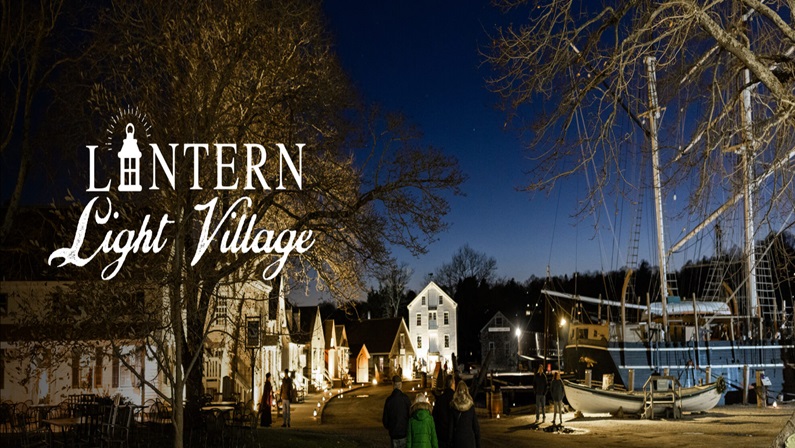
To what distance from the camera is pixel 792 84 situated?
10.4 meters

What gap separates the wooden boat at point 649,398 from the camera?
29734mm

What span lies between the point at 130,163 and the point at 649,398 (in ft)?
75.3

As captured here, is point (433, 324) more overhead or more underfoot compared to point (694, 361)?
more overhead

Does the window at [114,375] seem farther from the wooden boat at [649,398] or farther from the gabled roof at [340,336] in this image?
the gabled roof at [340,336]

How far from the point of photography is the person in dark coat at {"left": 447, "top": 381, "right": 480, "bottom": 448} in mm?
11023

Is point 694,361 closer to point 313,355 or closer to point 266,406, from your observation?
point 313,355

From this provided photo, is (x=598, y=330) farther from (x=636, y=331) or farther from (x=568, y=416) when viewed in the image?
(x=568, y=416)

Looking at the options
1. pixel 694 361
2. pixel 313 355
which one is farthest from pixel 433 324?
pixel 694 361

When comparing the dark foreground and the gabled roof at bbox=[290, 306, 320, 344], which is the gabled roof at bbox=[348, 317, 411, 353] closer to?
the gabled roof at bbox=[290, 306, 320, 344]

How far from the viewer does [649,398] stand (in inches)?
1172

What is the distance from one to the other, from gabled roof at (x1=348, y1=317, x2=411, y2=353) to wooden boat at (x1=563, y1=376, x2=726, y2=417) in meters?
43.8

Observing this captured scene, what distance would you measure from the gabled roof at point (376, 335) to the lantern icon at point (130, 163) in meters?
60.8

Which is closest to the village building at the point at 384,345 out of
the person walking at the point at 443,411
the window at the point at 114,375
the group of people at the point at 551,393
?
the group of people at the point at 551,393

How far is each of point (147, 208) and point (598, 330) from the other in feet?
106
